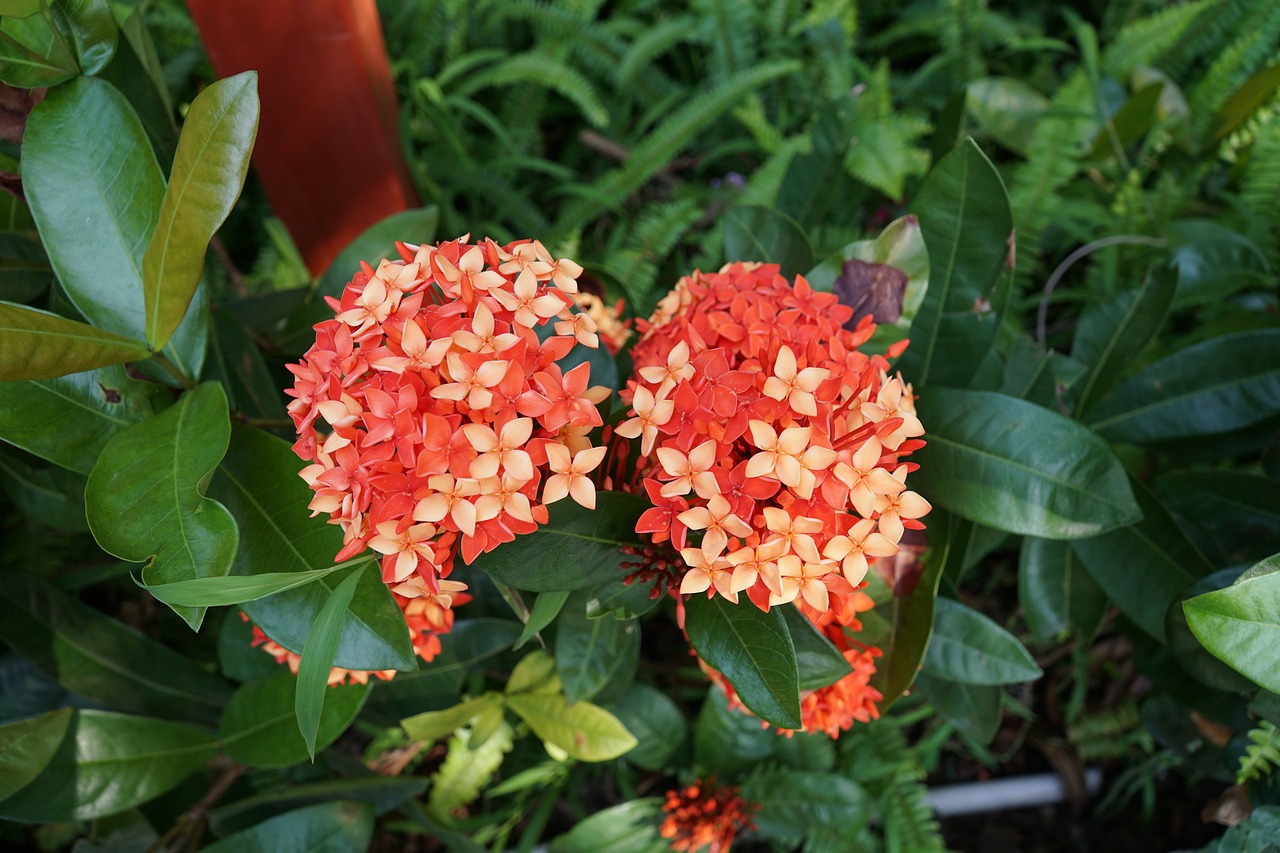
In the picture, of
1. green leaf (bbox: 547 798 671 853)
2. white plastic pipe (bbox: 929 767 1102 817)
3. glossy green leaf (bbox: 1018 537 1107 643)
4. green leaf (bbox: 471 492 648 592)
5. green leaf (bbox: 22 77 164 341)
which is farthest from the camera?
white plastic pipe (bbox: 929 767 1102 817)

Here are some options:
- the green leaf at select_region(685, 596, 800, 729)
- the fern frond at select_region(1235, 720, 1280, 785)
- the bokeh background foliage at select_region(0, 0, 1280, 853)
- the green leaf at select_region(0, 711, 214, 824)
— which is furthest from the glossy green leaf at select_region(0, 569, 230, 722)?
the fern frond at select_region(1235, 720, 1280, 785)

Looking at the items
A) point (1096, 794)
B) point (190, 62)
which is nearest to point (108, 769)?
point (190, 62)

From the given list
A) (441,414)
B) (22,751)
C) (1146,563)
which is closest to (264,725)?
(22,751)

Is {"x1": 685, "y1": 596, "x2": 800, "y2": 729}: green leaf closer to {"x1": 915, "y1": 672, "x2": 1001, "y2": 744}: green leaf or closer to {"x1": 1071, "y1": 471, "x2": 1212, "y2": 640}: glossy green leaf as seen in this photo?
{"x1": 915, "y1": 672, "x2": 1001, "y2": 744}: green leaf

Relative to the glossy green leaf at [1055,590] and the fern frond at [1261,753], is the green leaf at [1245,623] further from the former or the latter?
the glossy green leaf at [1055,590]

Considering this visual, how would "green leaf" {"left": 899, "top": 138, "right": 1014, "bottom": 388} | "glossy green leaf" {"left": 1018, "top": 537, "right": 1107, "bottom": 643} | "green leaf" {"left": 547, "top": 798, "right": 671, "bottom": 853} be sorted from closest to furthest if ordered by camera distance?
"green leaf" {"left": 899, "top": 138, "right": 1014, "bottom": 388} < "glossy green leaf" {"left": 1018, "top": 537, "right": 1107, "bottom": 643} < "green leaf" {"left": 547, "top": 798, "right": 671, "bottom": 853}

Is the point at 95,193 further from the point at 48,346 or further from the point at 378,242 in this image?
the point at 378,242

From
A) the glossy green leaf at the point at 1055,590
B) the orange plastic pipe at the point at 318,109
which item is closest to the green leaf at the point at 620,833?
the glossy green leaf at the point at 1055,590
